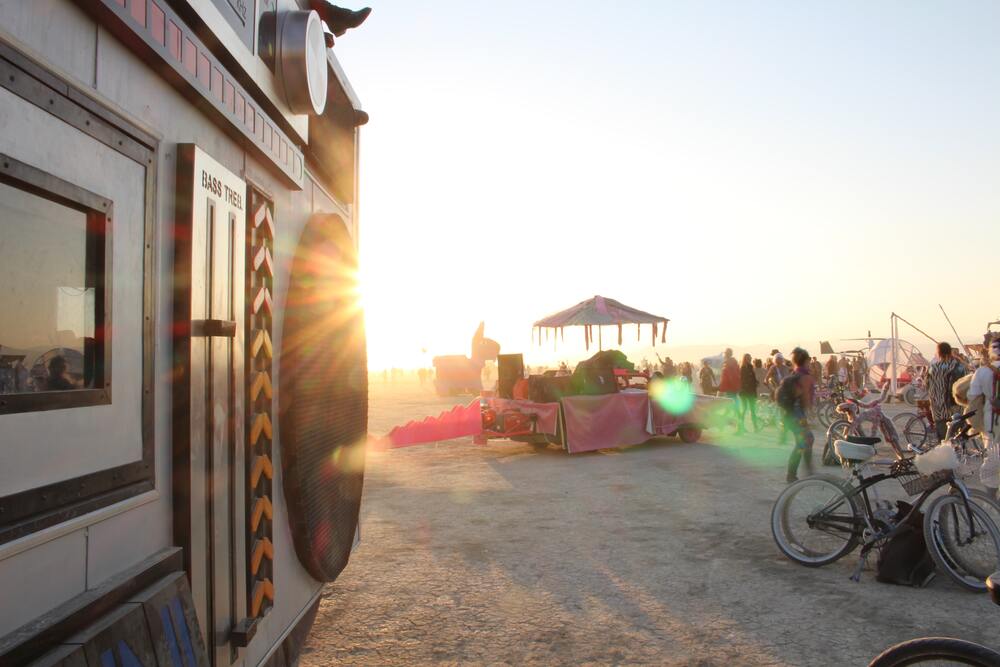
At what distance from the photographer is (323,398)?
12.0ft

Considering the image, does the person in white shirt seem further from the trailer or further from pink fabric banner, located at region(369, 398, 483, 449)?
the trailer

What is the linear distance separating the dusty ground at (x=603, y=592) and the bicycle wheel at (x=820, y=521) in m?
0.14

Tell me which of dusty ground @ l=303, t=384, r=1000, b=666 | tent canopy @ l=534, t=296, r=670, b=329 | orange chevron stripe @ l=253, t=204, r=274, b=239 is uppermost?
tent canopy @ l=534, t=296, r=670, b=329

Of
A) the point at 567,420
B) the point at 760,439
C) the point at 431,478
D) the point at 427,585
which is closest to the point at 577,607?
the point at 427,585

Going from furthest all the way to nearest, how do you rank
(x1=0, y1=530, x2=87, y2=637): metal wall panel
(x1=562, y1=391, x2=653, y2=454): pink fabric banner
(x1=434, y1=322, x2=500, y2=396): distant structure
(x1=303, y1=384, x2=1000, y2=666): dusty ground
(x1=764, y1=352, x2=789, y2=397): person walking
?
(x1=434, y1=322, x2=500, y2=396): distant structure → (x1=764, y1=352, x2=789, y2=397): person walking → (x1=562, y1=391, x2=653, y2=454): pink fabric banner → (x1=303, y1=384, x2=1000, y2=666): dusty ground → (x1=0, y1=530, x2=87, y2=637): metal wall panel

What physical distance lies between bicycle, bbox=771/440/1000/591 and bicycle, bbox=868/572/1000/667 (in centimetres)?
302

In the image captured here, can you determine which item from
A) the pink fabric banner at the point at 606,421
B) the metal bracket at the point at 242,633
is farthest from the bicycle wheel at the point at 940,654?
the pink fabric banner at the point at 606,421

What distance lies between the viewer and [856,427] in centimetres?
917

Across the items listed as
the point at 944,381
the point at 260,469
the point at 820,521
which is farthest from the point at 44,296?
the point at 944,381

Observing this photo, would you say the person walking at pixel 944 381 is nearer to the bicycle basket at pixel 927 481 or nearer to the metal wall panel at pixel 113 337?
the bicycle basket at pixel 927 481

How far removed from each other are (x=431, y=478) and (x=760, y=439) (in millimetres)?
7453

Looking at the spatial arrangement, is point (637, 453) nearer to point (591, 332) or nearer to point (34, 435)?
point (591, 332)

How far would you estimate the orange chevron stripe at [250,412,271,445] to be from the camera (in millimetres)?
2725

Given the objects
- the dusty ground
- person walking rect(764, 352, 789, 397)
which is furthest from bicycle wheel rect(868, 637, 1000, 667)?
person walking rect(764, 352, 789, 397)
